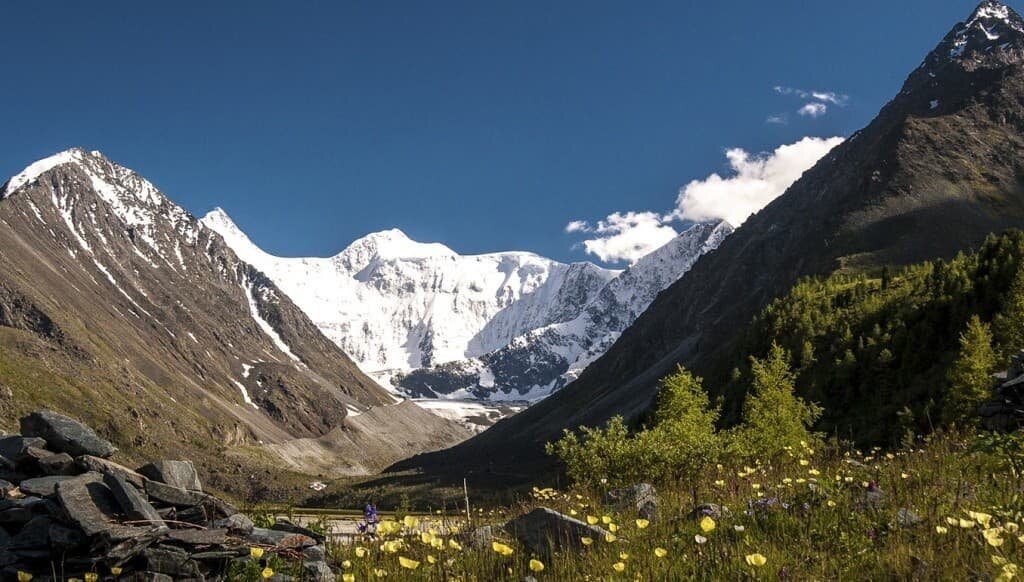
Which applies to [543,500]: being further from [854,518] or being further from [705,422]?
[705,422]

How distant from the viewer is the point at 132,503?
980cm

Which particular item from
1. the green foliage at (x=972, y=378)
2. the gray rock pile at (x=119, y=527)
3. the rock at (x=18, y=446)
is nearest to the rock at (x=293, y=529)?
the gray rock pile at (x=119, y=527)

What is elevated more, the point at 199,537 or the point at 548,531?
the point at 199,537

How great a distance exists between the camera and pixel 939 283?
8475 centimetres

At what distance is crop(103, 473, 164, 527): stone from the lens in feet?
31.9

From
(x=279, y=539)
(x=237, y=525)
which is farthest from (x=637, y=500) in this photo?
(x=237, y=525)

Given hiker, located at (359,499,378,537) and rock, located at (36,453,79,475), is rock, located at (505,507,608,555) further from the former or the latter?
rock, located at (36,453,79,475)

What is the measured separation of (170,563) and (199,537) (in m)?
0.49

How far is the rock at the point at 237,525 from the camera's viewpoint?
10094 mm

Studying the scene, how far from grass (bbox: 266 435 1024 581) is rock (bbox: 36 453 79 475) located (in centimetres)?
508

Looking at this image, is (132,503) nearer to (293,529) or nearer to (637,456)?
(293,529)

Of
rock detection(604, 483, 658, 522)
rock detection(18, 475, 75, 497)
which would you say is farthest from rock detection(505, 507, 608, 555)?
rock detection(18, 475, 75, 497)

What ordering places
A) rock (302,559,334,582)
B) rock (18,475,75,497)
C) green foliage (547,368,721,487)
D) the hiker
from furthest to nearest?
green foliage (547,368,721,487) < rock (18,475,75,497) < the hiker < rock (302,559,334,582)

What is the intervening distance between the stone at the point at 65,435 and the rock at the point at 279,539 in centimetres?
367
